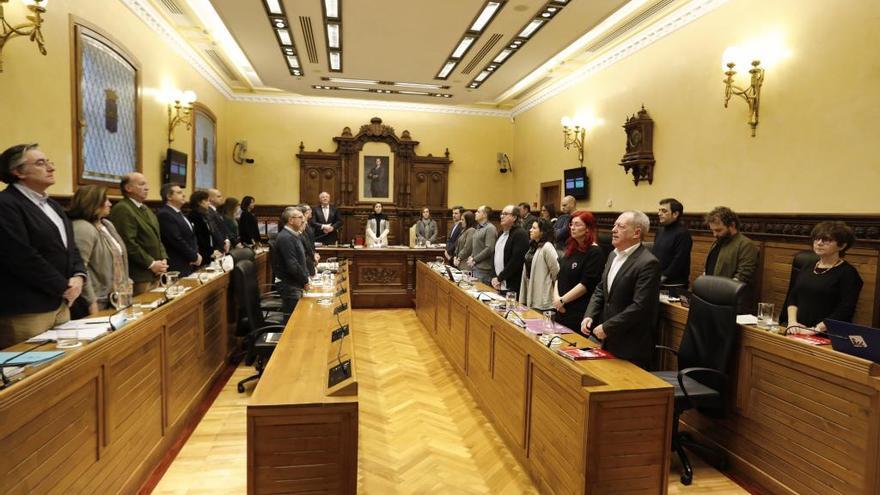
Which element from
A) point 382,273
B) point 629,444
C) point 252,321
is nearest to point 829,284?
point 629,444

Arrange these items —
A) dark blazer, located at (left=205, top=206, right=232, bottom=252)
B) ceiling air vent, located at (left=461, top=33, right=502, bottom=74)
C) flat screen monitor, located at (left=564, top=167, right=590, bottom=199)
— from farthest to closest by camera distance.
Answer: flat screen monitor, located at (left=564, top=167, right=590, bottom=199), ceiling air vent, located at (left=461, top=33, right=502, bottom=74), dark blazer, located at (left=205, top=206, right=232, bottom=252)

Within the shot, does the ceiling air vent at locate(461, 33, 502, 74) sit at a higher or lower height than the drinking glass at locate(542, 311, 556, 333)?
higher

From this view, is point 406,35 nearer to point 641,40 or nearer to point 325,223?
point 641,40

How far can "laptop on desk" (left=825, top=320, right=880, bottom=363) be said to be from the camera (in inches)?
88.4

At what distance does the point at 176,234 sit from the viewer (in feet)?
14.8

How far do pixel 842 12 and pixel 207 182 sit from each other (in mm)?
8941

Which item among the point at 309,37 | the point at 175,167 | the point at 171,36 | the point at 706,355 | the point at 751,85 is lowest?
the point at 706,355

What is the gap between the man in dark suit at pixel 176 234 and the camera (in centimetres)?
448

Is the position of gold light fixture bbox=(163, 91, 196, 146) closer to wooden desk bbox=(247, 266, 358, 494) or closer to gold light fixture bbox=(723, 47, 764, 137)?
wooden desk bbox=(247, 266, 358, 494)

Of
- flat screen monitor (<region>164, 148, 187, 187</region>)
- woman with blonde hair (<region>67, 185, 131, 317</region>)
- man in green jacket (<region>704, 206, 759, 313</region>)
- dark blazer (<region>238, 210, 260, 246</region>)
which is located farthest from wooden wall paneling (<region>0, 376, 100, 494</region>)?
dark blazer (<region>238, 210, 260, 246</region>)

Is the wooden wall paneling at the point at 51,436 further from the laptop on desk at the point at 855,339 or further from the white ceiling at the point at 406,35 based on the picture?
the white ceiling at the point at 406,35

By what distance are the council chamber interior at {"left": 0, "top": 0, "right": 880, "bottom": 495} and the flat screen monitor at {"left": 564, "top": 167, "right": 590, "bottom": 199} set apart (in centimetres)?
20

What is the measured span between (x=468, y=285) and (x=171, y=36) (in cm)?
563

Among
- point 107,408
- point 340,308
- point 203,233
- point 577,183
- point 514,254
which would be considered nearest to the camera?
point 107,408
